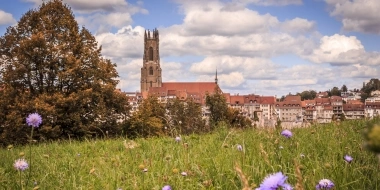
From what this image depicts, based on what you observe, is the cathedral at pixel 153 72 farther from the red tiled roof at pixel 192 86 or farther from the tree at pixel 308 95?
the tree at pixel 308 95

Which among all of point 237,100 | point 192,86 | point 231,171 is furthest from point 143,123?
point 237,100

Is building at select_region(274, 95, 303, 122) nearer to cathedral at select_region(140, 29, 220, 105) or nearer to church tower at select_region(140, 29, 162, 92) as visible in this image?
cathedral at select_region(140, 29, 220, 105)

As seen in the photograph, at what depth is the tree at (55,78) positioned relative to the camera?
68.2 ft

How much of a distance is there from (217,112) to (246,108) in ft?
288

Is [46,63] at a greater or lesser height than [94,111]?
greater

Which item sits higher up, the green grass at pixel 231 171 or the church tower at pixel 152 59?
the church tower at pixel 152 59

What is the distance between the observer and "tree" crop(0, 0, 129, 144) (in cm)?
2078

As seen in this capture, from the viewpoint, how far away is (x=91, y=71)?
2289cm

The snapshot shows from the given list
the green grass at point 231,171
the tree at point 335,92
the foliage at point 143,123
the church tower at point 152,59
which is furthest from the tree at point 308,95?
the green grass at point 231,171

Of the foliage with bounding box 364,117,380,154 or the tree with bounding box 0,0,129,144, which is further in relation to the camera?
the tree with bounding box 0,0,129,144

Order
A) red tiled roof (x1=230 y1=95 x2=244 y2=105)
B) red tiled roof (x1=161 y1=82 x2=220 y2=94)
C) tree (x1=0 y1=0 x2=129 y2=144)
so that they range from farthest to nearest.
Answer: red tiled roof (x1=230 y1=95 x2=244 y2=105), red tiled roof (x1=161 y1=82 x2=220 y2=94), tree (x1=0 y1=0 x2=129 y2=144)

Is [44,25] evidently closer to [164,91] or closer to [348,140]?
[348,140]

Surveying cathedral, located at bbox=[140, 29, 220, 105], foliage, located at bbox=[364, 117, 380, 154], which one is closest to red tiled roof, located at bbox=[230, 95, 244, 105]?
cathedral, located at bbox=[140, 29, 220, 105]

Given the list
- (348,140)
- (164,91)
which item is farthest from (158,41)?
(348,140)
